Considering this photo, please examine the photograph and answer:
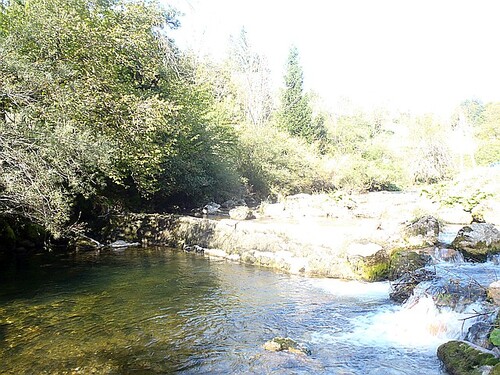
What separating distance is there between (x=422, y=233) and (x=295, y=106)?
125ft

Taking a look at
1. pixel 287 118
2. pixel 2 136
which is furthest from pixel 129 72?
pixel 287 118

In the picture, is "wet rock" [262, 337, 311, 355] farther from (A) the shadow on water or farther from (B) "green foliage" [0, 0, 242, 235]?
(B) "green foliage" [0, 0, 242, 235]

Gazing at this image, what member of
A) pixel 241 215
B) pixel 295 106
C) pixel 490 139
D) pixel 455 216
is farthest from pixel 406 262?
pixel 490 139

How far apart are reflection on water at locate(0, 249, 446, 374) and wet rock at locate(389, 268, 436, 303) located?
300 millimetres

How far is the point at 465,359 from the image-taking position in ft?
16.9

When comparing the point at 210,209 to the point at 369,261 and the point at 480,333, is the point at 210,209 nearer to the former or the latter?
the point at 369,261

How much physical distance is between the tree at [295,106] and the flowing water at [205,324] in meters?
37.3

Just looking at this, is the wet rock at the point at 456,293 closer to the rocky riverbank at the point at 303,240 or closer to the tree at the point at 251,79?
the rocky riverbank at the point at 303,240

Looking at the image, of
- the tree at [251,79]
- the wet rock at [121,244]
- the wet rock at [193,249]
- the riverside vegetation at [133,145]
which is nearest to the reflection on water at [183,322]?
the riverside vegetation at [133,145]

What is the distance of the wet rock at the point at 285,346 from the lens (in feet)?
19.2

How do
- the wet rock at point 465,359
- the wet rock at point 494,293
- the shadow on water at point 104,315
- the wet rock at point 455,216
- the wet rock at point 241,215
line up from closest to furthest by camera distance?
the wet rock at point 465,359 → the shadow on water at point 104,315 → the wet rock at point 494,293 → the wet rock at point 455,216 → the wet rock at point 241,215

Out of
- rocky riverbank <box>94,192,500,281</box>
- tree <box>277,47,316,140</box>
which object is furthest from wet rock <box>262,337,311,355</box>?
tree <box>277,47,316,140</box>

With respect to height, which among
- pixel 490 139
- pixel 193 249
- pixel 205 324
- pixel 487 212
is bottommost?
pixel 205 324

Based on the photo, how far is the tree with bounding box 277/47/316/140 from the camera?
4747cm
